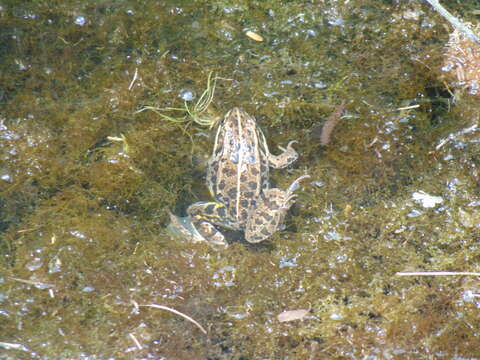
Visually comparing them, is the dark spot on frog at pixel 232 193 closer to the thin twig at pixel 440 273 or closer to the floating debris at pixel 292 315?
the floating debris at pixel 292 315

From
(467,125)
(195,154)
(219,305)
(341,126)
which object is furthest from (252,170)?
(467,125)

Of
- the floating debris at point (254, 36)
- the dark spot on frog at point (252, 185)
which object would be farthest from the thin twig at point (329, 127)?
the floating debris at point (254, 36)

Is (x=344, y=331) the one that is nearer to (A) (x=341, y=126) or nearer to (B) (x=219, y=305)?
(B) (x=219, y=305)

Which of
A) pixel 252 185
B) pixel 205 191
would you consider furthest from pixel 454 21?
pixel 205 191

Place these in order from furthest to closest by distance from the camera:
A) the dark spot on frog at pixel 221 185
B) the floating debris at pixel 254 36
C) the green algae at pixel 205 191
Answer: the floating debris at pixel 254 36, the dark spot on frog at pixel 221 185, the green algae at pixel 205 191

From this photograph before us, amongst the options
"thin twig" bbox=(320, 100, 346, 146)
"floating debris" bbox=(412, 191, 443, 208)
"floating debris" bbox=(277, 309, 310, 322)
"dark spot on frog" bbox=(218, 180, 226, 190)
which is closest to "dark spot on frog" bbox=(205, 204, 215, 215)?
"dark spot on frog" bbox=(218, 180, 226, 190)

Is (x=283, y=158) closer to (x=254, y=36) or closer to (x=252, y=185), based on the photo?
(x=252, y=185)
